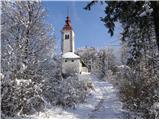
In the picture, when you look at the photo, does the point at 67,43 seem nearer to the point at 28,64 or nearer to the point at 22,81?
the point at 28,64

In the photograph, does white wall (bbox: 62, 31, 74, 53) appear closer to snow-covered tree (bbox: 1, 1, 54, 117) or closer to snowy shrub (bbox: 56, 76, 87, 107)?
snowy shrub (bbox: 56, 76, 87, 107)

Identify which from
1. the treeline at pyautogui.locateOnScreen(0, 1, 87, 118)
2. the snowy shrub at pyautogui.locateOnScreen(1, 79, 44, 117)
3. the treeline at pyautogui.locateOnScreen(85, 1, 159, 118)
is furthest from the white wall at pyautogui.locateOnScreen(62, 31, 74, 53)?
the snowy shrub at pyautogui.locateOnScreen(1, 79, 44, 117)

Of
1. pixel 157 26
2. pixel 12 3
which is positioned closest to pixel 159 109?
pixel 157 26

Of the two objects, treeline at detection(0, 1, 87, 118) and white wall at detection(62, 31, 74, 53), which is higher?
white wall at detection(62, 31, 74, 53)

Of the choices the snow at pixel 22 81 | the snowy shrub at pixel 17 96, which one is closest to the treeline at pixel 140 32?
the snow at pixel 22 81

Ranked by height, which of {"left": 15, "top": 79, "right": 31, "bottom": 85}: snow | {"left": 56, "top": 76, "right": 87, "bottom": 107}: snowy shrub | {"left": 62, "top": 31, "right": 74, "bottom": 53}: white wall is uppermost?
{"left": 62, "top": 31, "right": 74, "bottom": 53}: white wall

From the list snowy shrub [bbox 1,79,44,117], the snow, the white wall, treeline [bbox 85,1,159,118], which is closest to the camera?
treeline [bbox 85,1,159,118]

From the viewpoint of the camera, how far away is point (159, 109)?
13039 millimetres

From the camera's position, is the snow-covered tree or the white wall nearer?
the snow-covered tree

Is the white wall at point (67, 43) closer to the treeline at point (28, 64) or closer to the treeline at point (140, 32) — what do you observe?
the treeline at point (28, 64)

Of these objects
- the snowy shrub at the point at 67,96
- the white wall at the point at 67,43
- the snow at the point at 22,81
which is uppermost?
the white wall at the point at 67,43

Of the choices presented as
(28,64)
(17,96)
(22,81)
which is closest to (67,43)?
(28,64)

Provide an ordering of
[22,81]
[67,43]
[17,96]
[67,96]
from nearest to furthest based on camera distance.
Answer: [17,96] → [22,81] → [67,96] → [67,43]

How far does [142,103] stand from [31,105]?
475 centimetres
